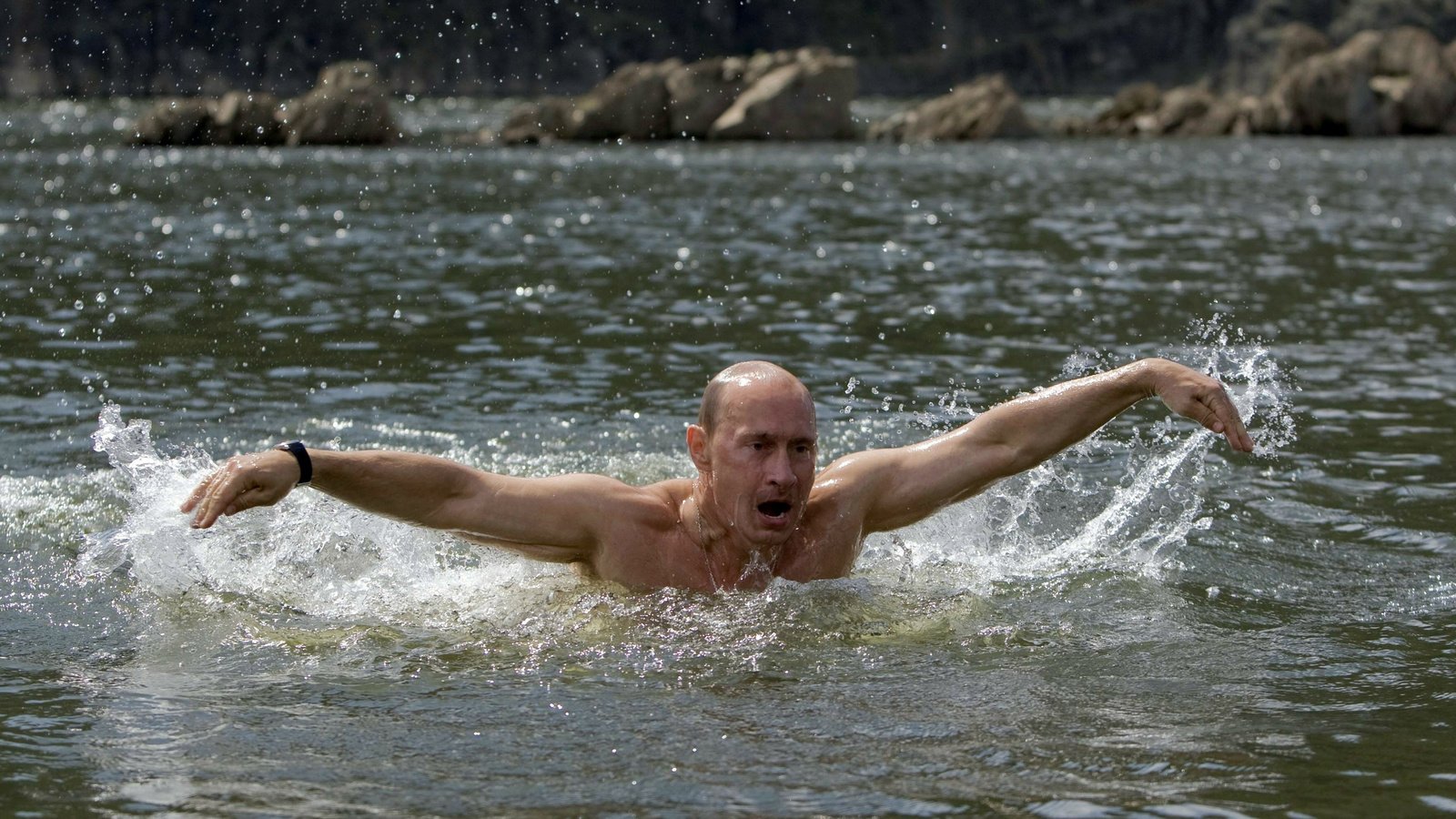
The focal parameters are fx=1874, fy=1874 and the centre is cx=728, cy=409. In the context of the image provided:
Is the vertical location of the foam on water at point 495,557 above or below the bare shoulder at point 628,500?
below

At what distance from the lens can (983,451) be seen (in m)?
7.93

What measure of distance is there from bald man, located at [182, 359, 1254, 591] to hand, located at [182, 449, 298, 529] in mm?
37

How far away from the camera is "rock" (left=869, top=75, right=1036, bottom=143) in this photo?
214ft

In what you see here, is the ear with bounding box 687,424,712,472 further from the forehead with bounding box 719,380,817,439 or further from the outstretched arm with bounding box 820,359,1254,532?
the outstretched arm with bounding box 820,359,1254,532

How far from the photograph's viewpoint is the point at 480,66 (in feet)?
519

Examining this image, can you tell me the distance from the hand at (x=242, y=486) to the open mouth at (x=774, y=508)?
1.82 meters

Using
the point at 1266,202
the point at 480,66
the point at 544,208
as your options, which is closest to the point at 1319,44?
the point at 1266,202

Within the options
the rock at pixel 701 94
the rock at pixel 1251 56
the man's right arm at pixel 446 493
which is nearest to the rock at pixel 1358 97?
the rock at pixel 701 94

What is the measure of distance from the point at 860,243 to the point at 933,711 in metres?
21.6

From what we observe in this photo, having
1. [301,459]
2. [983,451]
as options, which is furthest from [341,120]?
[301,459]

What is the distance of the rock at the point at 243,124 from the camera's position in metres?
58.8

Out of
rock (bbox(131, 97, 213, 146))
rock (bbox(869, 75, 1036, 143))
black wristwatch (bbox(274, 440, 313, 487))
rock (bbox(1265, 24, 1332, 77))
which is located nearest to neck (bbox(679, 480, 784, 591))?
black wristwatch (bbox(274, 440, 313, 487))

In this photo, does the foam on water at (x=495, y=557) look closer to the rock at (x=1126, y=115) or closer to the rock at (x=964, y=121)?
the rock at (x=964, y=121)

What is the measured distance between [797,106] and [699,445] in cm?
5704
